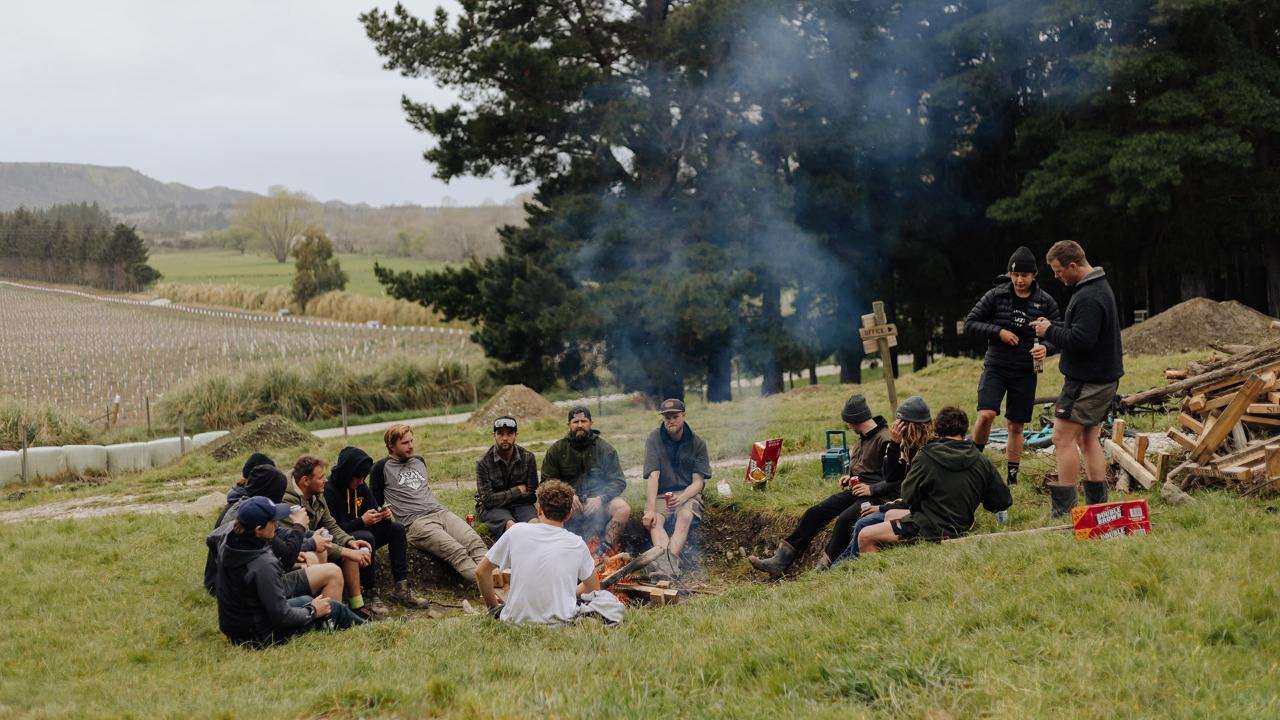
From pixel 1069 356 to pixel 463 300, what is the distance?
72.6 ft

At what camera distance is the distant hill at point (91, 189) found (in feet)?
183

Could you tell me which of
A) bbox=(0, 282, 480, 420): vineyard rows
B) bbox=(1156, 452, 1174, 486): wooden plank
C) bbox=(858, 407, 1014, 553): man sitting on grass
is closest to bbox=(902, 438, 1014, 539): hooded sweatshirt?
bbox=(858, 407, 1014, 553): man sitting on grass

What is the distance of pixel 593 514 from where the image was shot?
9.18 metres

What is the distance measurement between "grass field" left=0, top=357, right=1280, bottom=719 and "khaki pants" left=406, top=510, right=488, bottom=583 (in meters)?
1.69

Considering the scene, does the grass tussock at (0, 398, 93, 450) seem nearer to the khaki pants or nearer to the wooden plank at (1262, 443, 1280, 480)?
the khaki pants

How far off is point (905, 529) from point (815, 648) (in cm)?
218

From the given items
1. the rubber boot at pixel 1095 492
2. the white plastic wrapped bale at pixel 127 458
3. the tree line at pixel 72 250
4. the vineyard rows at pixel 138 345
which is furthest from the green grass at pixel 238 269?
the rubber boot at pixel 1095 492

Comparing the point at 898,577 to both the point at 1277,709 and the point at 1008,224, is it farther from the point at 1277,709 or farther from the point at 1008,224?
the point at 1008,224

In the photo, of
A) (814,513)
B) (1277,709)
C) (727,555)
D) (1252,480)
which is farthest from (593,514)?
(1277,709)

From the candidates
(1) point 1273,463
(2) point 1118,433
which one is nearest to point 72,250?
(2) point 1118,433

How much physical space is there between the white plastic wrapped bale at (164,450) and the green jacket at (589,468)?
10270mm

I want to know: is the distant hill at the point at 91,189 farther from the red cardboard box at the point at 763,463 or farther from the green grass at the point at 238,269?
the red cardboard box at the point at 763,463

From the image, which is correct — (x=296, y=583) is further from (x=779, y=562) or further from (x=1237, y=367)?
(x=1237, y=367)

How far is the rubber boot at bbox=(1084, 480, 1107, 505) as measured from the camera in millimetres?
7285
